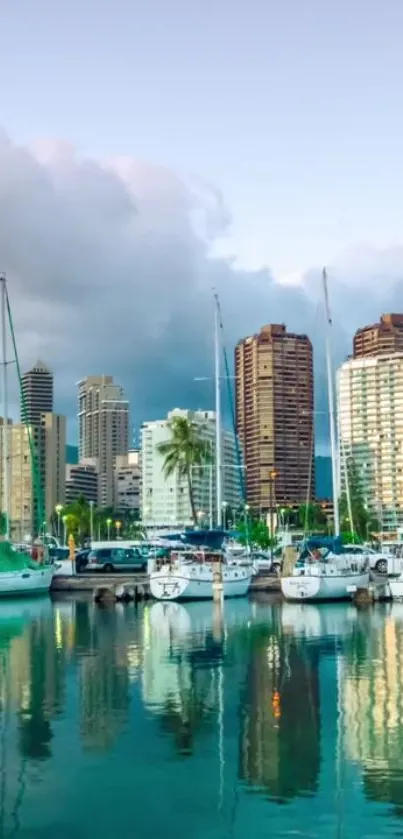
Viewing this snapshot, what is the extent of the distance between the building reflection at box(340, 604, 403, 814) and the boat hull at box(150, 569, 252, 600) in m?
23.0

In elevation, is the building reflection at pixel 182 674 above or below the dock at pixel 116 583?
below

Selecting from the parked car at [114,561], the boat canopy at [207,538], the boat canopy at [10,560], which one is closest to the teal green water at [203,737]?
the boat canopy at [10,560]

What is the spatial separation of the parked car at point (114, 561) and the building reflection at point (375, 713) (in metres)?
51.1

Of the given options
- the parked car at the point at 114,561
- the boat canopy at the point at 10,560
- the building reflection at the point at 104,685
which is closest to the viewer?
the building reflection at the point at 104,685

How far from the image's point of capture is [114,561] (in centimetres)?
8831

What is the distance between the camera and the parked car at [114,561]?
286 feet

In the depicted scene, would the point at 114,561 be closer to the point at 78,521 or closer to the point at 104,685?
the point at 104,685

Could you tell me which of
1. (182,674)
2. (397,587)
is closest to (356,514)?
(397,587)

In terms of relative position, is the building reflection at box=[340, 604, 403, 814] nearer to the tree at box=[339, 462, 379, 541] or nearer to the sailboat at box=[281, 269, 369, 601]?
the sailboat at box=[281, 269, 369, 601]

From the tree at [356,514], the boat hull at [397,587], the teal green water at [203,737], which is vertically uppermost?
the tree at [356,514]

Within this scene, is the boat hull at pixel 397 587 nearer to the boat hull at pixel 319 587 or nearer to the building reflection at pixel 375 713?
the boat hull at pixel 319 587

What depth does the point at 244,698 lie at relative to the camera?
25.2 meters

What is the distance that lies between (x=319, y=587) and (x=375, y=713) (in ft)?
118

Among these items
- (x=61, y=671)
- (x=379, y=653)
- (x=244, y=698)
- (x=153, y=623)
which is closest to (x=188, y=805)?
(x=244, y=698)
